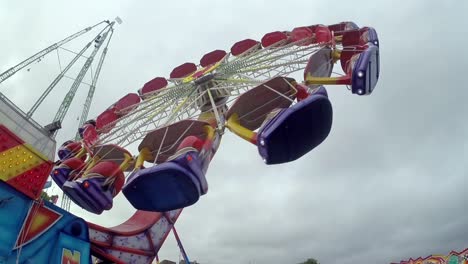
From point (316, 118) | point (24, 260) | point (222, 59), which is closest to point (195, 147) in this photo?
point (316, 118)

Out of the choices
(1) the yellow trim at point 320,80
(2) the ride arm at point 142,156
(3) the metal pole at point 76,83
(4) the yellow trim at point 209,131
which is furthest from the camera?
(3) the metal pole at point 76,83

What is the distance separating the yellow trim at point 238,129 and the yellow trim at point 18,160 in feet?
18.9

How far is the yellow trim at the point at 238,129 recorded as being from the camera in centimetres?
1312

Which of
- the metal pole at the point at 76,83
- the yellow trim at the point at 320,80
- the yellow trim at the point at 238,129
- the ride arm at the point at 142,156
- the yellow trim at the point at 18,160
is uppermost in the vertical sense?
the metal pole at the point at 76,83

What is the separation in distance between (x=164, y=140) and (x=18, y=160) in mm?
4694

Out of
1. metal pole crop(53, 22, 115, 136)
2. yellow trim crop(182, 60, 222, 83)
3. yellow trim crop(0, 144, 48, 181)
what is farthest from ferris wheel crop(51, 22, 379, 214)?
metal pole crop(53, 22, 115, 136)

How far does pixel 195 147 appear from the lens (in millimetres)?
12727

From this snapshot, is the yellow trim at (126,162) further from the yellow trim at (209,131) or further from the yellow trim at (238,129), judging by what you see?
the yellow trim at (238,129)

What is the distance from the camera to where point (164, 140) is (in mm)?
14391

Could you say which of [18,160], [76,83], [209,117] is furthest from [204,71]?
[76,83]

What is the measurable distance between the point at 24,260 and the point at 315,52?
1214 centimetres

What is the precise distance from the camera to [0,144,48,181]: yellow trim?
10.7 m

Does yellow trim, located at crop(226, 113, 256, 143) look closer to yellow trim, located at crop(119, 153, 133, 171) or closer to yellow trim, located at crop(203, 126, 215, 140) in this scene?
yellow trim, located at crop(203, 126, 215, 140)

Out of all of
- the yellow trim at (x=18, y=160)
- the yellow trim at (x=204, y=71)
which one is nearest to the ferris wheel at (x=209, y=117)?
the yellow trim at (x=204, y=71)
